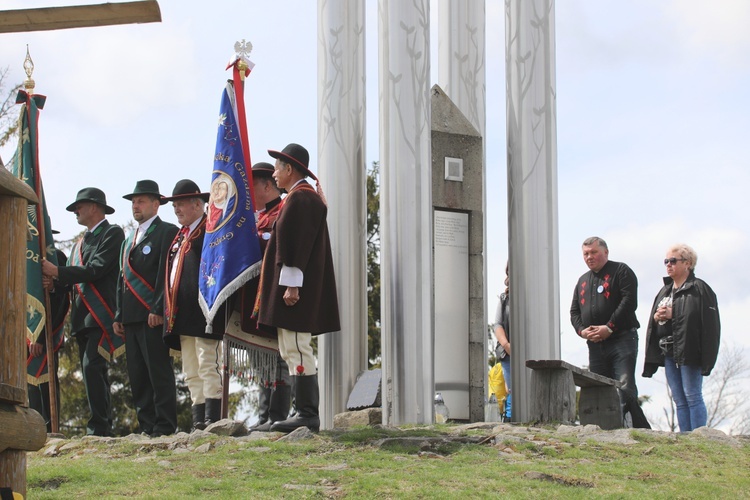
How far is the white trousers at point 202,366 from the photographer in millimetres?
10102

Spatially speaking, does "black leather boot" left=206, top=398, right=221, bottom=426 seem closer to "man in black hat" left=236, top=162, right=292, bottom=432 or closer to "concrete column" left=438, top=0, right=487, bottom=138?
"man in black hat" left=236, top=162, right=292, bottom=432

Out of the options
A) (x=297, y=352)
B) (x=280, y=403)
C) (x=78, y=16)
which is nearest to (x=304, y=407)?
(x=297, y=352)

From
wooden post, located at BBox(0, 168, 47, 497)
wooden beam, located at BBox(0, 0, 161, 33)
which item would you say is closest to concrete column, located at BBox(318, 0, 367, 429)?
wooden post, located at BBox(0, 168, 47, 497)

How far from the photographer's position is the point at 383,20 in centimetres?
1283

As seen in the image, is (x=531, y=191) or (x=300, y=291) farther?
(x=531, y=191)

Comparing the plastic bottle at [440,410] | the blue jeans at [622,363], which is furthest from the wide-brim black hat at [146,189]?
the blue jeans at [622,363]

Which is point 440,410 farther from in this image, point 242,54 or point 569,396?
point 242,54

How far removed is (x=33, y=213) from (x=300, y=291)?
123 inches

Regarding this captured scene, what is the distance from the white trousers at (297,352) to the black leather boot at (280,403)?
688 mm

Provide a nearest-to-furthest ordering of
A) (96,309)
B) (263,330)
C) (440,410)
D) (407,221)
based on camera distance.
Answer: (263,330)
(96,309)
(407,221)
(440,410)

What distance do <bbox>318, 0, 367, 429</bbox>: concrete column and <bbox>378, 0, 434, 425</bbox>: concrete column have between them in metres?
0.74

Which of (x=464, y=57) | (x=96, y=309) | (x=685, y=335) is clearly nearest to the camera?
(x=685, y=335)

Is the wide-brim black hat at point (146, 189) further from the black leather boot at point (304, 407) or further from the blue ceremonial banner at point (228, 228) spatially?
the black leather boot at point (304, 407)

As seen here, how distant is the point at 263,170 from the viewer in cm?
1059
